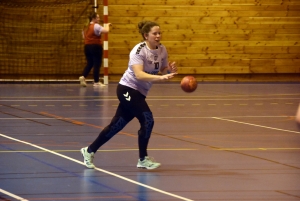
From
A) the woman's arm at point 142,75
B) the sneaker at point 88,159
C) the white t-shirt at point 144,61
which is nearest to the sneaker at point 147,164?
the sneaker at point 88,159

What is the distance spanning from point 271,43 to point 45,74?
7.26 meters

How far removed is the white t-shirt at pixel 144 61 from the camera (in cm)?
730

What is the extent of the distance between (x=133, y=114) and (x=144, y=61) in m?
0.59

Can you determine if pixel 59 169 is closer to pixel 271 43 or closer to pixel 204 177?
pixel 204 177

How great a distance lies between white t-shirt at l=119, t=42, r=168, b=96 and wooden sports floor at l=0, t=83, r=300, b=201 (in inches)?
36.7

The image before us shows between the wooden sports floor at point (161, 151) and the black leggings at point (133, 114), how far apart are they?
34 cm

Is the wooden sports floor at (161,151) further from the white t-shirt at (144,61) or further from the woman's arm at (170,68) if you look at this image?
the woman's arm at (170,68)

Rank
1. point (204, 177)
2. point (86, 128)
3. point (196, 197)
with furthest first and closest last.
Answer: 1. point (86, 128)
2. point (204, 177)
3. point (196, 197)

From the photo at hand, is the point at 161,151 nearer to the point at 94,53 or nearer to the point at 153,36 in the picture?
the point at 153,36

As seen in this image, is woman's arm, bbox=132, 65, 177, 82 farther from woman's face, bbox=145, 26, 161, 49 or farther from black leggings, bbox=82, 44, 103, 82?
black leggings, bbox=82, 44, 103, 82

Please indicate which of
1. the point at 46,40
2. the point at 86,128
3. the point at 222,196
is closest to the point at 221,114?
the point at 86,128

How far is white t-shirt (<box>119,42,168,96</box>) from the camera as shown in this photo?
7.30 m

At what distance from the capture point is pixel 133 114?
7422 mm

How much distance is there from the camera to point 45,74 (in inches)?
814
